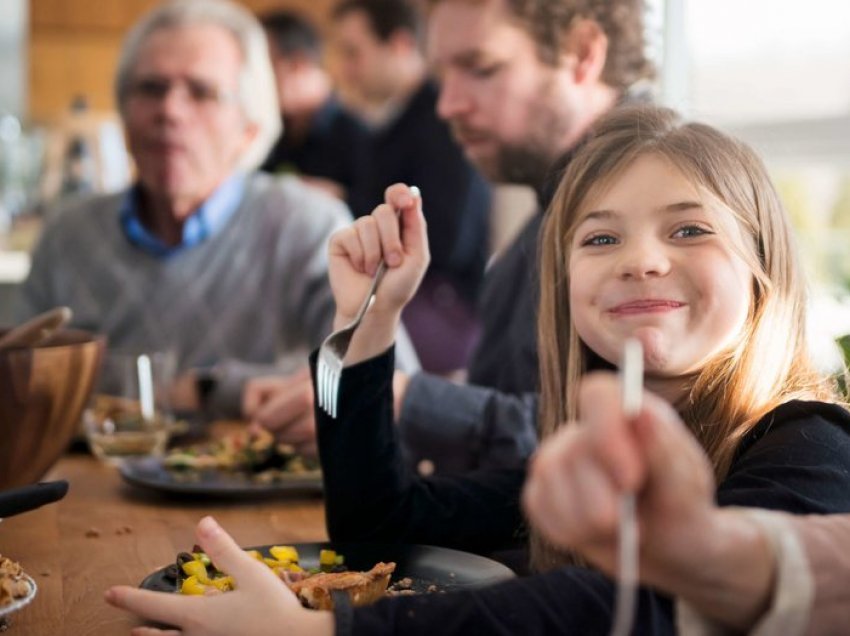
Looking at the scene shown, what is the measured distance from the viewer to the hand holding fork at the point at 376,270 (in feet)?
4.08

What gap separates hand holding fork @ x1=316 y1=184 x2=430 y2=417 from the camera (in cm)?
124

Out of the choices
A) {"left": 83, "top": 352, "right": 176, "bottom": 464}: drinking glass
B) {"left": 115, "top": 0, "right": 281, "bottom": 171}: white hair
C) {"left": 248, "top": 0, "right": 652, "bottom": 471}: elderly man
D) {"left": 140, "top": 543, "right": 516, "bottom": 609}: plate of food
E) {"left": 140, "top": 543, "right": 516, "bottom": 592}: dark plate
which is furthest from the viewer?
{"left": 115, "top": 0, "right": 281, "bottom": 171}: white hair

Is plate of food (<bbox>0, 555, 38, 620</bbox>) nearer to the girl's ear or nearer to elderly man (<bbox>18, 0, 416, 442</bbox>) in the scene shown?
the girl's ear

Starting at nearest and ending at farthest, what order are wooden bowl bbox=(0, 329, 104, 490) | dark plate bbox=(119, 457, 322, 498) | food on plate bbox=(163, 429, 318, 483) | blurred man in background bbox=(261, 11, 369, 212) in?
wooden bowl bbox=(0, 329, 104, 490) < dark plate bbox=(119, 457, 322, 498) < food on plate bbox=(163, 429, 318, 483) < blurred man in background bbox=(261, 11, 369, 212)

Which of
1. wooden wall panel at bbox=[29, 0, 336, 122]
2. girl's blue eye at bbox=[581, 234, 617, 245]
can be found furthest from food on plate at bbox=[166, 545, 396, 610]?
wooden wall panel at bbox=[29, 0, 336, 122]

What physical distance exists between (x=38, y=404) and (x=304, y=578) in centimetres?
47

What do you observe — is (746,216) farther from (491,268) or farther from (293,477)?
(491,268)

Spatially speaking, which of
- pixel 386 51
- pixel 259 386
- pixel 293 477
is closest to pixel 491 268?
pixel 259 386

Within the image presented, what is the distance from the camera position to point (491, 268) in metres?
1.98

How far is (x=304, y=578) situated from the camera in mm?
1005

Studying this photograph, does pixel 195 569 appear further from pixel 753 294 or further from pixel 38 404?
pixel 753 294

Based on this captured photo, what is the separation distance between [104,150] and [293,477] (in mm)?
3260

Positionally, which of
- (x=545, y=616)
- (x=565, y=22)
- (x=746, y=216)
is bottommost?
(x=545, y=616)

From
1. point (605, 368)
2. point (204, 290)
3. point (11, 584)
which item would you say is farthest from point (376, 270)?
point (204, 290)
